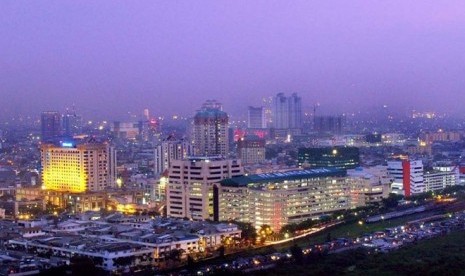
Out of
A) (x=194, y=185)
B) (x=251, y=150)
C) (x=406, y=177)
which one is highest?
(x=251, y=150)

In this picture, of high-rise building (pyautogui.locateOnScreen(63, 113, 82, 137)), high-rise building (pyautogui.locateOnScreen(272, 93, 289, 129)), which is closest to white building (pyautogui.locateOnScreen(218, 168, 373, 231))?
high-rise building (pyautogui.locateOnScreen(63, 113, 82, 137))

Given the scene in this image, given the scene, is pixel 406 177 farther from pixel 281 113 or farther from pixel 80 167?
pixel 281 113

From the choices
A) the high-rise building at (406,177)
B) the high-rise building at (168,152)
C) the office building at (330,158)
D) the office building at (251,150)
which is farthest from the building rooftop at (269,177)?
the office building at (251,150)

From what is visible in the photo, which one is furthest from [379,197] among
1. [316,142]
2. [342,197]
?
[316,142]

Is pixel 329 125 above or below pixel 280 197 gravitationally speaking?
above

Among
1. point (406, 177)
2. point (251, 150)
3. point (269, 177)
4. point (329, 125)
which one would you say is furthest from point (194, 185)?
point (329, 125)

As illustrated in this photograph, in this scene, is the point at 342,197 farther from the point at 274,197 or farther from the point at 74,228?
the point at 74,228

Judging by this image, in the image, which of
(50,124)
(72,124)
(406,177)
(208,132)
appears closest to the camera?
(406,177)

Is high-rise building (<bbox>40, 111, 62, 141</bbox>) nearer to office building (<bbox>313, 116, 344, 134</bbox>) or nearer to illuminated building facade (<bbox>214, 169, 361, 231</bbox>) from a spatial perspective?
office building (<bbox>313, 116, 344, 134</bbox>)

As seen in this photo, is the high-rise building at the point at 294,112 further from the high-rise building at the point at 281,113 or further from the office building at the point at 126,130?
the office building at the point at 126,130
